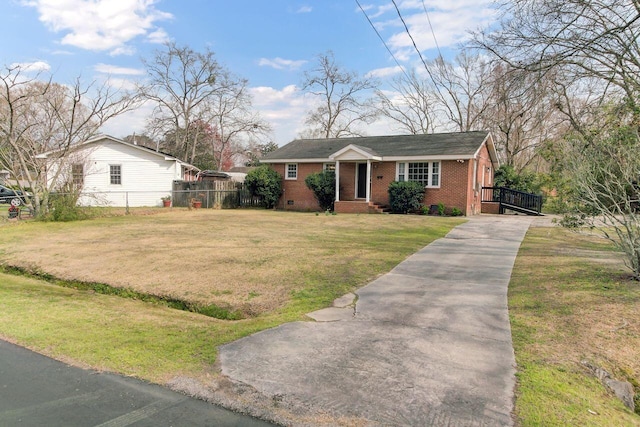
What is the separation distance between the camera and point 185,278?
721 cm

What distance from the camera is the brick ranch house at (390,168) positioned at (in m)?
19.5

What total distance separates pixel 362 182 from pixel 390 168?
188 cm

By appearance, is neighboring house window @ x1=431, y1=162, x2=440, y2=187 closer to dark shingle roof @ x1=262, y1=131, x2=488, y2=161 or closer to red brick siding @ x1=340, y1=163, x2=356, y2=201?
dark shingle roof @ x1=262, y1=131, x2=488, y2=161

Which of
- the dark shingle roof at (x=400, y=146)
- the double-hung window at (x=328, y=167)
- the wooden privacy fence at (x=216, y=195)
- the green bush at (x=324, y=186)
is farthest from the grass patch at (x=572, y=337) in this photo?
the wooden privacy fence at (x=216, y=195)

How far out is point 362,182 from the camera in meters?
22.4

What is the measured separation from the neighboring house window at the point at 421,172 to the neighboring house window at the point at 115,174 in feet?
63.3

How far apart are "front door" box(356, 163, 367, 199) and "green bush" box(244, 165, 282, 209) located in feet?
16.9

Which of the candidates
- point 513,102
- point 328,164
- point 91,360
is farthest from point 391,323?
point 328,164

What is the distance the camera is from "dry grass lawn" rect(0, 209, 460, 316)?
6.62 m

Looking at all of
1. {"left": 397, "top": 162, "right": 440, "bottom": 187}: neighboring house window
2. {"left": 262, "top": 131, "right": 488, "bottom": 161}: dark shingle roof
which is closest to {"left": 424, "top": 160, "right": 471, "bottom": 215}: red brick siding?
{"left": 397, "top": 162, "right": 440, "bottom": 187}: neighboring house window

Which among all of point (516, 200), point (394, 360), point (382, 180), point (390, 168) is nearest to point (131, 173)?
point (382, 180)

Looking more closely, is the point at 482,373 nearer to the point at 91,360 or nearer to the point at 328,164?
the point at 91,360

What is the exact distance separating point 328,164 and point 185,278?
666 inches

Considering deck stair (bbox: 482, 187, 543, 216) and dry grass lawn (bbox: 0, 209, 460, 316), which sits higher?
deck stair (bbox: 482, 187, 543, 216)
